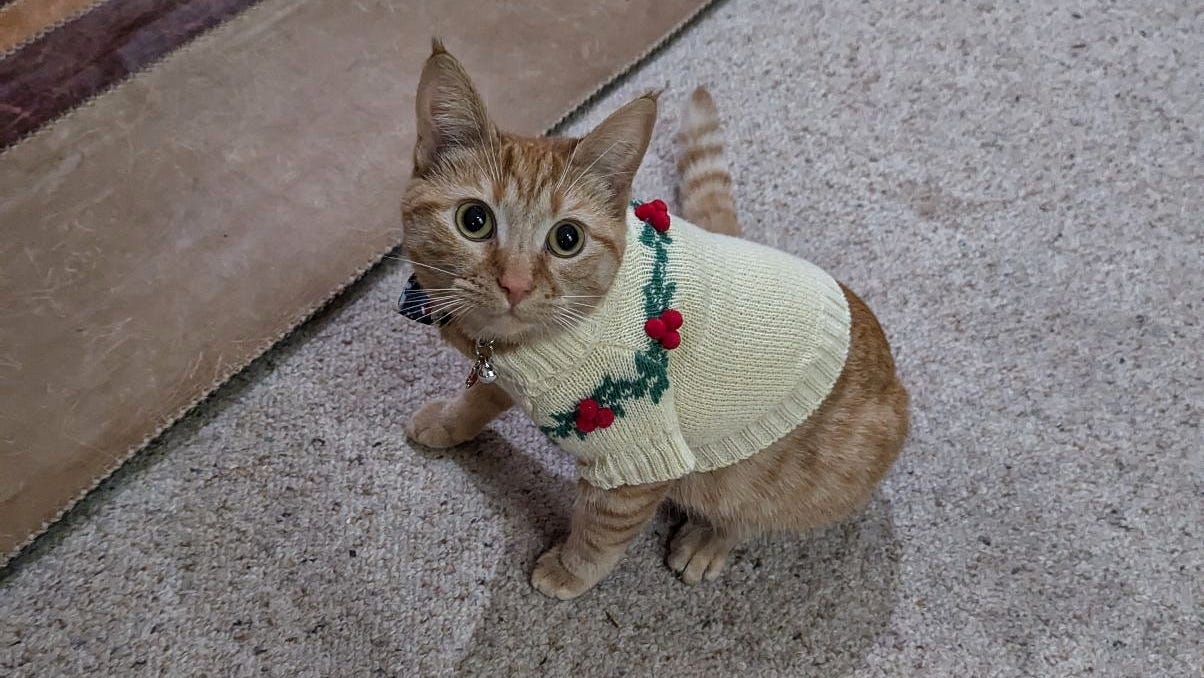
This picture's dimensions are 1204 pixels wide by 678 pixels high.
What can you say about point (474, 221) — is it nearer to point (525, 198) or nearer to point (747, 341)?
point (525, 198)

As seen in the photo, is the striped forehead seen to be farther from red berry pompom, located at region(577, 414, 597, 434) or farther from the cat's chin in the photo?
red berry pompom, located at region(577, 414, 597, 434)

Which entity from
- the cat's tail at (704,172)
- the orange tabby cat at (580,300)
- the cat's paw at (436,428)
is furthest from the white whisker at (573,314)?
the cat's tail at (704,172)

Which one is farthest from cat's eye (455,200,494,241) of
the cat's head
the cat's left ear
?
the cat's left ear

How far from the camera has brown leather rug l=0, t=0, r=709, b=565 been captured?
1.33m

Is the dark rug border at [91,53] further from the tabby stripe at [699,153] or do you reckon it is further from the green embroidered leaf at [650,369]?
the green embroidered leaf at [650,369]

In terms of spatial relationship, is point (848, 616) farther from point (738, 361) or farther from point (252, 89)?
point (252, 89)

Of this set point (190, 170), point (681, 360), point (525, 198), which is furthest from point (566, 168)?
point (190, 170)

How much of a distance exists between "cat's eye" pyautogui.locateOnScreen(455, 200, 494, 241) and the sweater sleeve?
201 mm

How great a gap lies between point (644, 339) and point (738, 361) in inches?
5.2

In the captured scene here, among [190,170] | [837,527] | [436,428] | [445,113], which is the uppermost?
[445,113]

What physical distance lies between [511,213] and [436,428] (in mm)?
534

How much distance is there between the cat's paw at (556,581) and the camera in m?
1.22

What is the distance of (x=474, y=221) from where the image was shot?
2.99 feet

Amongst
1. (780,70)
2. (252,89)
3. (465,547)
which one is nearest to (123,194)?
(252,89)
